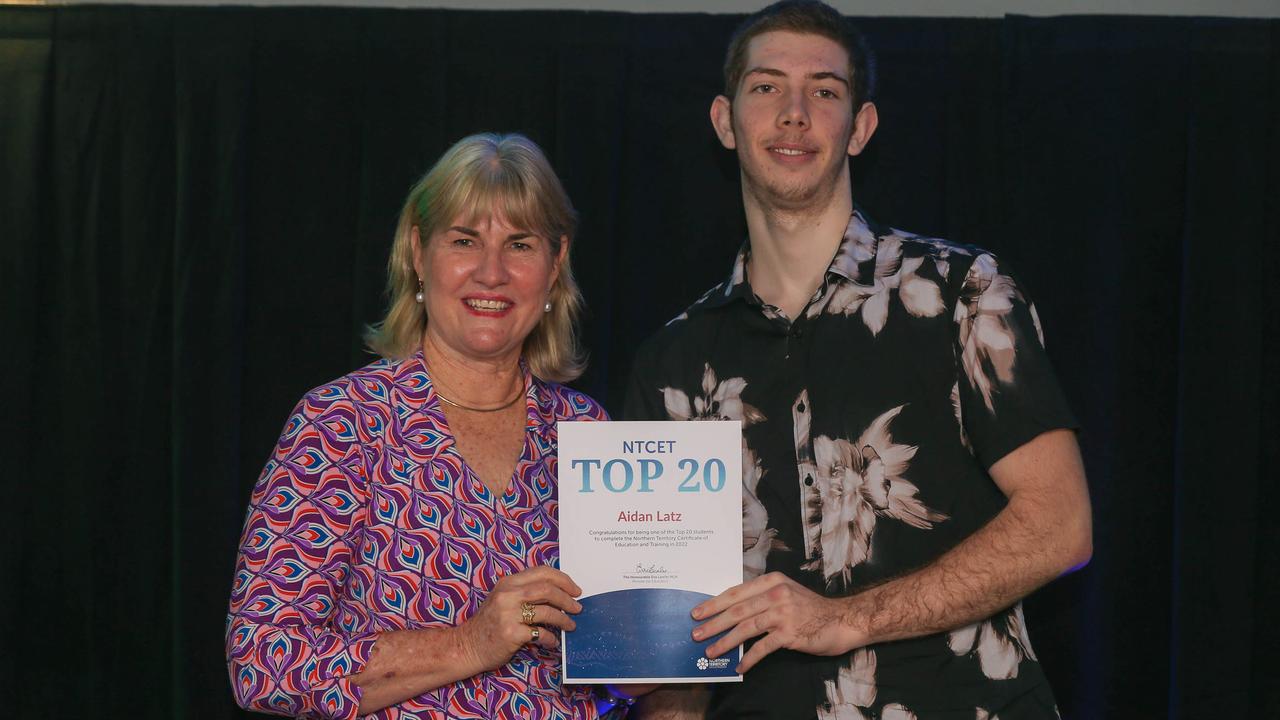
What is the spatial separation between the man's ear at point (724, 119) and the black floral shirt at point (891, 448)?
438 millimetres

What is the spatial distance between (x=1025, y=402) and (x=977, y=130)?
1286 mm

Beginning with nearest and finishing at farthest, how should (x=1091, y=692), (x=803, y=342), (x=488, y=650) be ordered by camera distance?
(x=488, y=650), (x=803, y=342), (x=1091, y=692)

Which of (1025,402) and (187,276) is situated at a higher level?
(187,276)

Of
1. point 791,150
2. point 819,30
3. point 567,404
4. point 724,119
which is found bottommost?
point 567,404

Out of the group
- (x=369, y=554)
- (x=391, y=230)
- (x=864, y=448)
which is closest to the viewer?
(x=369, y=554)

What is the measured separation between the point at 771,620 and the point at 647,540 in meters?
0.26

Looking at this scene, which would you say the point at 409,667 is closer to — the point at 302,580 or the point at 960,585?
the point at 302,580

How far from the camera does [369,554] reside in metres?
2.18

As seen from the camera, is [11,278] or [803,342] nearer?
[803,342]

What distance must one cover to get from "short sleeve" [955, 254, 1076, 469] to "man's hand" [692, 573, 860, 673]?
441mm

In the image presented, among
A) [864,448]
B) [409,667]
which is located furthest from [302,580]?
[864,448]

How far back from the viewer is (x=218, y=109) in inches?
126

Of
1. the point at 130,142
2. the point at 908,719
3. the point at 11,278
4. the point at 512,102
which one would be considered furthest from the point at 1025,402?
the point at 11,278

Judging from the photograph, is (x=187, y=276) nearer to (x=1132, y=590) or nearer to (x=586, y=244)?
(x=586, y=244)
